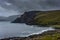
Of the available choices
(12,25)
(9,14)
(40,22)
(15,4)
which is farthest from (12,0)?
(40,22)

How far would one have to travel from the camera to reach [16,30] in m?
2.87

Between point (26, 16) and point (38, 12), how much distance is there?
0.25 meters

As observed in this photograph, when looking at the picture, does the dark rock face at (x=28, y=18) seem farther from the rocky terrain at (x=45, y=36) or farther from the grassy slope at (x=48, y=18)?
the rocky terrain at (x=45, y=36)

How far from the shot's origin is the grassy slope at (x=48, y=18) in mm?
2971

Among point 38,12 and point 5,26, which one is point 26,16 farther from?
point 5,26

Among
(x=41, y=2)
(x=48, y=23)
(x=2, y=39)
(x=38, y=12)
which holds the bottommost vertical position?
(x=2, y=39)

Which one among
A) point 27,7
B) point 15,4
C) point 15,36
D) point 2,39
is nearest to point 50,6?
point 27,7

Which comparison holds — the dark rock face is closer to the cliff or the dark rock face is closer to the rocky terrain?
the cliff

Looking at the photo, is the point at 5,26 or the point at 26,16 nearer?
the point at 5,26

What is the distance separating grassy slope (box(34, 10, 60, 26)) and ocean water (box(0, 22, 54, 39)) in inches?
5.6

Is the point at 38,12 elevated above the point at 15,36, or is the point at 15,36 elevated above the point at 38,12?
the point at 38,12

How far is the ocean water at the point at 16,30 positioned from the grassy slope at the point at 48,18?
0.47 feet

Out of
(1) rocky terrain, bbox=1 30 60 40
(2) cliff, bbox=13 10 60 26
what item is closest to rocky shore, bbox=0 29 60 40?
(1) rocky terrain, bbox=1 30 60 40

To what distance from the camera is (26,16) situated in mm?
3004
